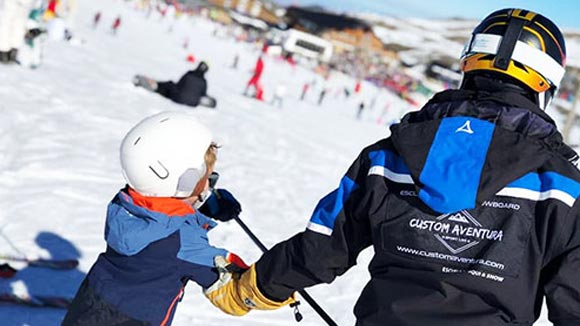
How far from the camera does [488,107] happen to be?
5.71ft

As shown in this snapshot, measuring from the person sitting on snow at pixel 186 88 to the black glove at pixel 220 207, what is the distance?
9.49 metres

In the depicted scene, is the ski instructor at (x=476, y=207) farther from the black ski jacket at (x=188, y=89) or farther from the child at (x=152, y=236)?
the black ski jacket at (x=188, y=89)

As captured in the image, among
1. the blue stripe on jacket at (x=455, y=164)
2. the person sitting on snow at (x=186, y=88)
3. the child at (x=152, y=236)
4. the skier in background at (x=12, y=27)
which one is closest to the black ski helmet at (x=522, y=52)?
the blue stripe on jacket at (x=455, y=164)

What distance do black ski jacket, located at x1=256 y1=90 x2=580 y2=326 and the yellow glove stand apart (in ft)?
1.49

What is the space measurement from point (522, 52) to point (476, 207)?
53 centimetres

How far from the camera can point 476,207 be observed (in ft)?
5.54

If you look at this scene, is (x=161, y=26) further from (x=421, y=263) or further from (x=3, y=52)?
(x=421, y=263)

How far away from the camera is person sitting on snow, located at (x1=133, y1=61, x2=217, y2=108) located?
Answer: 12266 millimetres

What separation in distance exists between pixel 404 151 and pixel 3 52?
1103 cm

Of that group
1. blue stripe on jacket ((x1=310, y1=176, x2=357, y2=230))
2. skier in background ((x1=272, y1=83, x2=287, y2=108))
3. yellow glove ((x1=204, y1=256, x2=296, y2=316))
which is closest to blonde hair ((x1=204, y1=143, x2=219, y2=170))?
yellow glove ((x1=204, y1=256, x2=296, y2=316))

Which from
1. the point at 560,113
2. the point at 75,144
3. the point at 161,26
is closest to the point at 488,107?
the point at 75,144

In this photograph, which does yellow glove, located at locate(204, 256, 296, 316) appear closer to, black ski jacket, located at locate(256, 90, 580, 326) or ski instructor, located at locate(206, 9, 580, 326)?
ski instructor, located at locate(206, 9, 580, 326)

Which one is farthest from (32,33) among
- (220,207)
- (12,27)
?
(220,207)

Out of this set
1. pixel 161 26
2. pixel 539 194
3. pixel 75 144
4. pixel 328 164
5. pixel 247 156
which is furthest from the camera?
pixel 161 26
